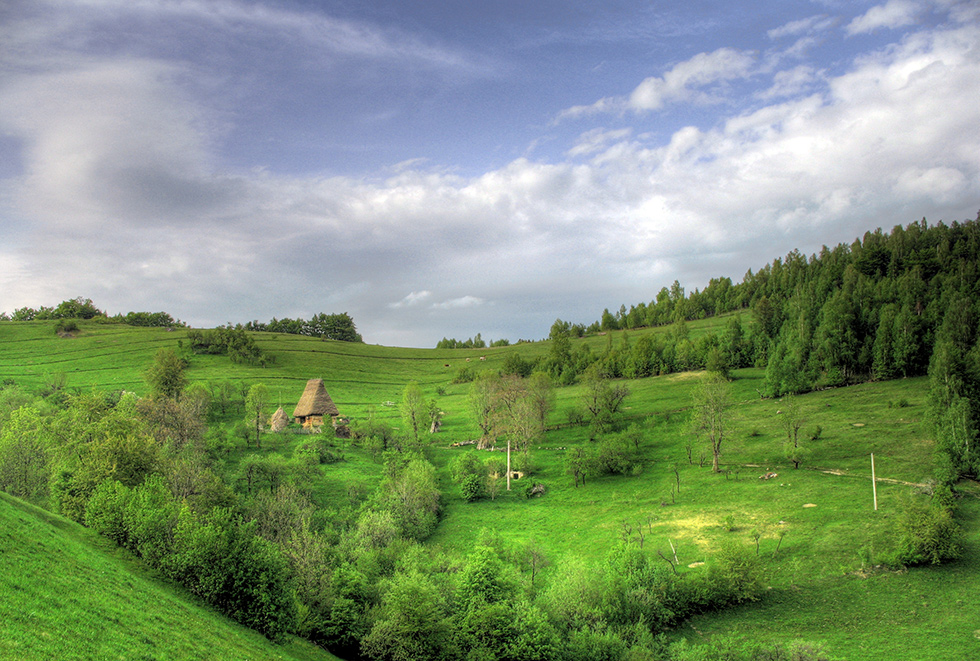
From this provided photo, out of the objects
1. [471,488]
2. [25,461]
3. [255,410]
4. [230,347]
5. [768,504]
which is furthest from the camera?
[230,347]

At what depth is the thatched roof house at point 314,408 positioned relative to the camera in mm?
99688

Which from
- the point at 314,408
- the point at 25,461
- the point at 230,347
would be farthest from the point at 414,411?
the point at 230,347

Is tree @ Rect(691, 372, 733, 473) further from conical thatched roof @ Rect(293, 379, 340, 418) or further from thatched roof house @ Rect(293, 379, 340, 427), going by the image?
conical thatched roof @ Rect(293, 379, 340, 418)

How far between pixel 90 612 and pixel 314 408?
7864cm

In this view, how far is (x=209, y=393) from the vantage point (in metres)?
97.1

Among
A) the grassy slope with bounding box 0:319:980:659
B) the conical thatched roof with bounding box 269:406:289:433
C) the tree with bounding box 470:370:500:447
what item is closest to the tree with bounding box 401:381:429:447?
the grassy slope with bounding box 0:319:980:659

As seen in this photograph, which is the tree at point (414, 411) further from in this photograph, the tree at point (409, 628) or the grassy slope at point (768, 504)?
the tree at point (409, 628)

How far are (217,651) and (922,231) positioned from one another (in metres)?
234

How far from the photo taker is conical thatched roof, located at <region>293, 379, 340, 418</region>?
100 meters

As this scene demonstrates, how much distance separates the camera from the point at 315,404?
101m

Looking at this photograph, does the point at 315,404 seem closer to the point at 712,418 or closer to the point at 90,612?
the point at 712,418

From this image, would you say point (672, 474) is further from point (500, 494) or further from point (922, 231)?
point (922, 231)

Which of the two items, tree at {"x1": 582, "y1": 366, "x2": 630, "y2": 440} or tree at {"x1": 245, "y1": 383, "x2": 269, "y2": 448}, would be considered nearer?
tree at {"x1": 245, "y1": 383, "x2": 269, "y2": 448}

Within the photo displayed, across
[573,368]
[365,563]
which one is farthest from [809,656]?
[573,368]
